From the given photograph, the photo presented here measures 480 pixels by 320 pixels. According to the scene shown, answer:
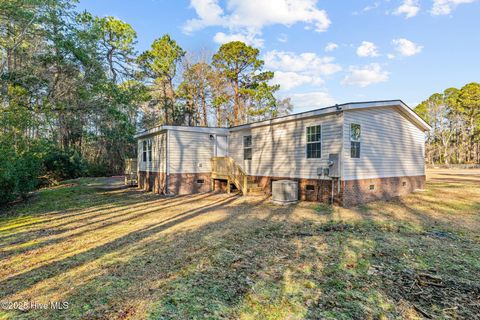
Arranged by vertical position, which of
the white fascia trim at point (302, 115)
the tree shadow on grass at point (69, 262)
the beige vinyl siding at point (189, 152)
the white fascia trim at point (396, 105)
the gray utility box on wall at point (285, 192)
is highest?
the white fascia trim at point (396, 105)

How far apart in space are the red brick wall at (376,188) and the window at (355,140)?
1.02 metres

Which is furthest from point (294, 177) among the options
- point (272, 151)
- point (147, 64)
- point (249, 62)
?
point (147, 64)

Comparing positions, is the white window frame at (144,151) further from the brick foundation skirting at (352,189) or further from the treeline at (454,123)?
the treeline at (454,123)

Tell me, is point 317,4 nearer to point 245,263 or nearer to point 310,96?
point 245,263

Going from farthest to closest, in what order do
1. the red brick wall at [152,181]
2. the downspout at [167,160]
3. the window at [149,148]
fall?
the window at [149,148], the red brick wall at [152,181], the downspout at [167,160]

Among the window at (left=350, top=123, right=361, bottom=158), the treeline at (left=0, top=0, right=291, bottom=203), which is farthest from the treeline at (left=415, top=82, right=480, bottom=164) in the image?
the window at (left=350, top=123, right=361, bottom=158)

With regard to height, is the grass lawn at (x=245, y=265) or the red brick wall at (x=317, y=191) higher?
the red brick wall at (x=317, y=191)

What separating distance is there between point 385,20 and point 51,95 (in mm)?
15931

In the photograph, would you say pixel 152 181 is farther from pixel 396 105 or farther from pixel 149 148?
pixel 396 105

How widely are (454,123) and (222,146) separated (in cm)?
4441

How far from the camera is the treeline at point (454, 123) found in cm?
3569

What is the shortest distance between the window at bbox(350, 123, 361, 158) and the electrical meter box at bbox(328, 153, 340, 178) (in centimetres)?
70

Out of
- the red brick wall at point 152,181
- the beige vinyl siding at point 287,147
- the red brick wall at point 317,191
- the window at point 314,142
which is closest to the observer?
the red brick wall at point 317,191

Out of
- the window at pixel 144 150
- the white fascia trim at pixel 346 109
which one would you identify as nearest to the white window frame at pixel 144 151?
the window at pixel 144 150
